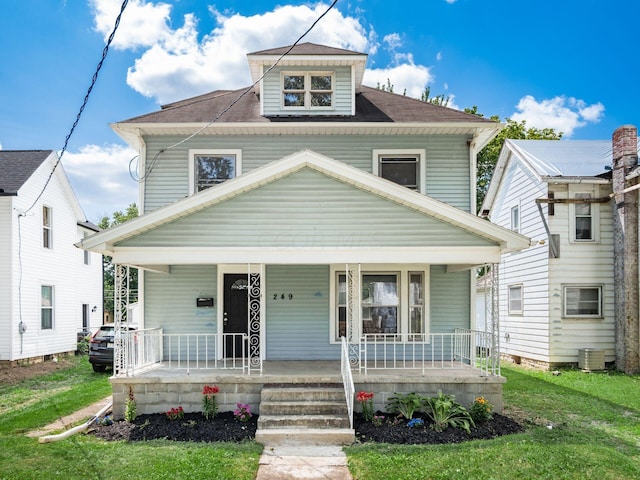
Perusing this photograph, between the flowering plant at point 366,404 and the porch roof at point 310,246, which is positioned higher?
the porch roof at point 310,246

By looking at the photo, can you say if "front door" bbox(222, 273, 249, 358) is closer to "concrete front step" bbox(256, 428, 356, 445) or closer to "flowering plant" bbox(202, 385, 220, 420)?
"flowering plant" bbox(202, 385, 220, 420)

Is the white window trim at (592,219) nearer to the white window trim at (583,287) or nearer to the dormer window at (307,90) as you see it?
the white window trim at (583,287)

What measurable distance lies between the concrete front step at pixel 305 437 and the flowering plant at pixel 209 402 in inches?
48.3

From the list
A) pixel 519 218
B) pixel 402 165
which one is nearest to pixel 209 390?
pixel 402 165

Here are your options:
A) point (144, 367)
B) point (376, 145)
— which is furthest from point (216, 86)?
point (144, 367)

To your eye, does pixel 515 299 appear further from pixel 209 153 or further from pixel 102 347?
pixel 102 347

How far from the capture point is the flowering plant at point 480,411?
8.29 meters

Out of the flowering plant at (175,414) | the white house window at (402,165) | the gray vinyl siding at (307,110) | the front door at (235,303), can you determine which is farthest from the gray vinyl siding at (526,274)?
the flowering plant at (175,414)

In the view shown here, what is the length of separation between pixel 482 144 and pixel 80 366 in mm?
14376

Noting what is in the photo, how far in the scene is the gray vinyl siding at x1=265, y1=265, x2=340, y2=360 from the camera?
430 inches

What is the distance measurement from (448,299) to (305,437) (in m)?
5.14

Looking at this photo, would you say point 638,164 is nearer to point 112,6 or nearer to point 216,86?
point 216,86

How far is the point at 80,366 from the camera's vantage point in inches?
635

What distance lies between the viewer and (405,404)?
834 centimetres
